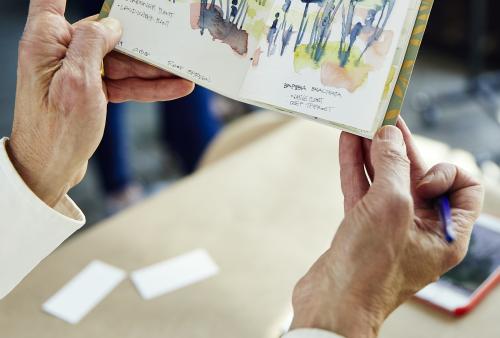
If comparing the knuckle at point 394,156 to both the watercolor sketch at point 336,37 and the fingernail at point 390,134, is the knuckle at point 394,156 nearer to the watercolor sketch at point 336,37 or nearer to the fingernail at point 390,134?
the fingernail at point 390,134

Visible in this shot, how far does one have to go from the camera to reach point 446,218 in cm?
78

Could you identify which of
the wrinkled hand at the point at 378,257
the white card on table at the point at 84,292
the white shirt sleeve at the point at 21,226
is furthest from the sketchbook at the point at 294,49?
the white card on table at the point at 84,292

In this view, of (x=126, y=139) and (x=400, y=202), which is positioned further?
(x=126, y=139)

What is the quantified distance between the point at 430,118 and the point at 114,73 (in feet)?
8.47

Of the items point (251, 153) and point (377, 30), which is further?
point (251, 153)

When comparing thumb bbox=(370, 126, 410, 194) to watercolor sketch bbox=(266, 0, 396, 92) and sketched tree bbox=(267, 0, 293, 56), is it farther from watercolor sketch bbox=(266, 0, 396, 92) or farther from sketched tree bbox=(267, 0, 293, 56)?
sketched tree bbox=(267, 0, 293, 56)

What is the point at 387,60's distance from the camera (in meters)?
0.87

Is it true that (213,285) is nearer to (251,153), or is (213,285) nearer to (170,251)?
(170,251)

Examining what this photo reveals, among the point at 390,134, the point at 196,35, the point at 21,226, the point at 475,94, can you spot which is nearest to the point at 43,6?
the point at 196,35

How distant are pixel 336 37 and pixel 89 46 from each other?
1.23ft

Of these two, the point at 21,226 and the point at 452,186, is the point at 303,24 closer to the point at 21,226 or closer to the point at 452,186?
the point at 452,186

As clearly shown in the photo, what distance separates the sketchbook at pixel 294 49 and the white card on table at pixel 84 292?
391 mm

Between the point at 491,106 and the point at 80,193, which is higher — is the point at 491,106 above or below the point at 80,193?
above

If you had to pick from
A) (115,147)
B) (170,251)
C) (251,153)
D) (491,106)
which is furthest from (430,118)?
(170,251)
